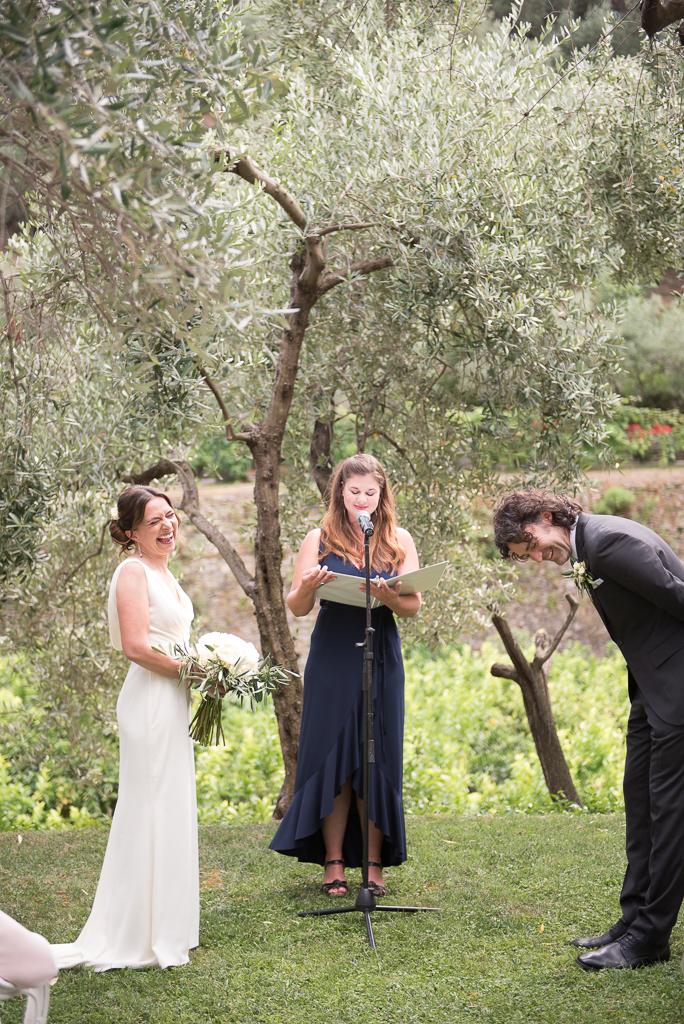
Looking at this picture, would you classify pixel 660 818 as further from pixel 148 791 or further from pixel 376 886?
pixel 148 791

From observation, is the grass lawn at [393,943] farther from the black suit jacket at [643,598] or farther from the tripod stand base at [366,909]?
the black suit jacket at [643,598]

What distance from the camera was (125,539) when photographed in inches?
186

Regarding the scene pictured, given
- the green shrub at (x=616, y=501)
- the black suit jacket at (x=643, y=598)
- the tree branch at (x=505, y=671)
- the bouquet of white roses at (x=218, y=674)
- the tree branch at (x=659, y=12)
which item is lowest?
the tree branch at (x=505, y=671)

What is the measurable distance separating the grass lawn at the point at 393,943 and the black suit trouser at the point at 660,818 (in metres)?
0.20

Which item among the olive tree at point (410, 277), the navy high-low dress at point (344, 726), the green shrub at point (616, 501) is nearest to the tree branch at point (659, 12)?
the olive tree at point (410, 277)

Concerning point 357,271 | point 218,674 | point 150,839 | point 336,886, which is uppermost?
point 357,271

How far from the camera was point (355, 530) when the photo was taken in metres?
5.16

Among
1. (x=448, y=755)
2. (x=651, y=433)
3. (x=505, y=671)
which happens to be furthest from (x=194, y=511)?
(x=651, y=433)

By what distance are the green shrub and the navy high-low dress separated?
1063 centimetres

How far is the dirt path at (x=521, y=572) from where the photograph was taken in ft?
45.7

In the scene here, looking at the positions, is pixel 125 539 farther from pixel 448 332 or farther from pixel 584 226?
pixel 584 226

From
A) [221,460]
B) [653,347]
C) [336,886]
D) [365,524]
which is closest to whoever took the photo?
[365,524]

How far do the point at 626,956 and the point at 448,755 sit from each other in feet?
23.2

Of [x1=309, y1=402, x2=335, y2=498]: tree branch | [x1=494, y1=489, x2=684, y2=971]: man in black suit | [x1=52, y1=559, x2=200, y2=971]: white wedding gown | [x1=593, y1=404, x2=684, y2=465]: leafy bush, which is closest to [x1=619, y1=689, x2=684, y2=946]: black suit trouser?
[x1=494, y1=489, x2=684, y2=971]: man in black suit
